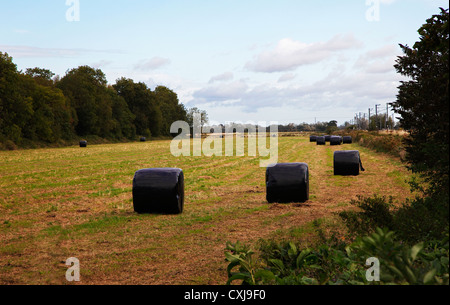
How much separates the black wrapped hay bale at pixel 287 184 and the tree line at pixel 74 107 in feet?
156

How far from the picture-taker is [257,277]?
5.33 metres

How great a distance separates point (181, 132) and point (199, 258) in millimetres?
127642

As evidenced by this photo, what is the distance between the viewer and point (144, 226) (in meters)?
10.3

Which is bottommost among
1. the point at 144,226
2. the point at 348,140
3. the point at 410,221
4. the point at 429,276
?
the point at 144,226

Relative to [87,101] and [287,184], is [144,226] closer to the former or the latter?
[287,184]

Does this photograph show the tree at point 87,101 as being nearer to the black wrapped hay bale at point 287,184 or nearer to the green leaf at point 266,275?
the black wrapped hay bale at point 287,184

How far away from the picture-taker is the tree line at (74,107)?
53094mm

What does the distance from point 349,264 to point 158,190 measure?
7045 millimetres

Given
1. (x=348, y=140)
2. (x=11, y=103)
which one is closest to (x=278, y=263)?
(x=348, y=140)

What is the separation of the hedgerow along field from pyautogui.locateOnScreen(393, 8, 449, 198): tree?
2.53 metres

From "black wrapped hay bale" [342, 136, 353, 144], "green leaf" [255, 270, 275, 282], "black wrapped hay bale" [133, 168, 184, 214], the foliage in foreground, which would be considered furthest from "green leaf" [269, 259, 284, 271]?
"black wrapped hay bale" [342, 136, 353, 144]

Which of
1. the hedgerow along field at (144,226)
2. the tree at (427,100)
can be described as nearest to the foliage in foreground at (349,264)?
the hedgerow along field at (144,226)
